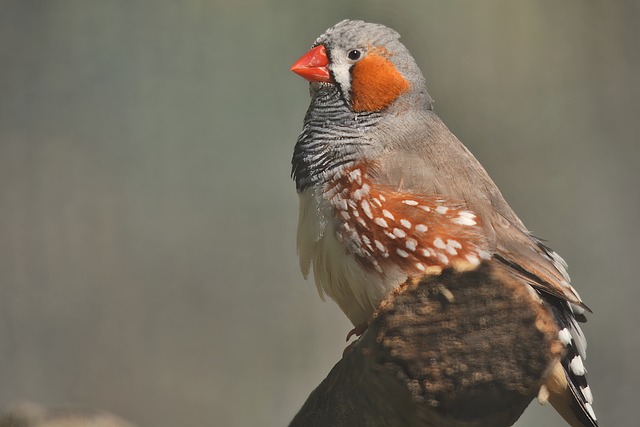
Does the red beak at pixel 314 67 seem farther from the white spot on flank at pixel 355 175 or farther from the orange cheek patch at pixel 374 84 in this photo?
the white spot on flank at pixel 355 175

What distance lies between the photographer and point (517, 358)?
1736 millimetres

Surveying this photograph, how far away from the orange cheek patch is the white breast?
1.02ft

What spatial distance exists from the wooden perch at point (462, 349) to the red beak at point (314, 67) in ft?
3.00

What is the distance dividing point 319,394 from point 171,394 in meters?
2.00

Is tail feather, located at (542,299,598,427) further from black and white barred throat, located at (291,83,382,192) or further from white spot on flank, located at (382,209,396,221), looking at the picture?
black and white barred throat, located at (291,83,382,192)

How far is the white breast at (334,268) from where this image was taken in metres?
2.28

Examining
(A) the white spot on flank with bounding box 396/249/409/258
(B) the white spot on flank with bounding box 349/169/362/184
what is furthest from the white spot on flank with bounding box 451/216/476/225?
(B) the white spot on flank with bounding box 349/169/362/184

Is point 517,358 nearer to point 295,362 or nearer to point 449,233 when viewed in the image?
point 449,233

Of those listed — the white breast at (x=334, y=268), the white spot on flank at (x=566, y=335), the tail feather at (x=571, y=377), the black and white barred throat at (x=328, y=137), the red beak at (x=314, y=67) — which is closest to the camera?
the white spot on flank at (x=566, y=335)

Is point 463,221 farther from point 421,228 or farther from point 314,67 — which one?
point 314,67

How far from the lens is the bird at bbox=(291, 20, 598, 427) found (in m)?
2.25

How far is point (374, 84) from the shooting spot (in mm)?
2502

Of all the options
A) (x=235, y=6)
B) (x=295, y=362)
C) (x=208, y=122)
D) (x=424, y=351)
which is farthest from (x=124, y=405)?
(x=424, y=351)

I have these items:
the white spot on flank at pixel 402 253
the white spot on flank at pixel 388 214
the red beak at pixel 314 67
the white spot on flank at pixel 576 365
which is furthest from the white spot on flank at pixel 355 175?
the white spot on flank at pixel 576 365
